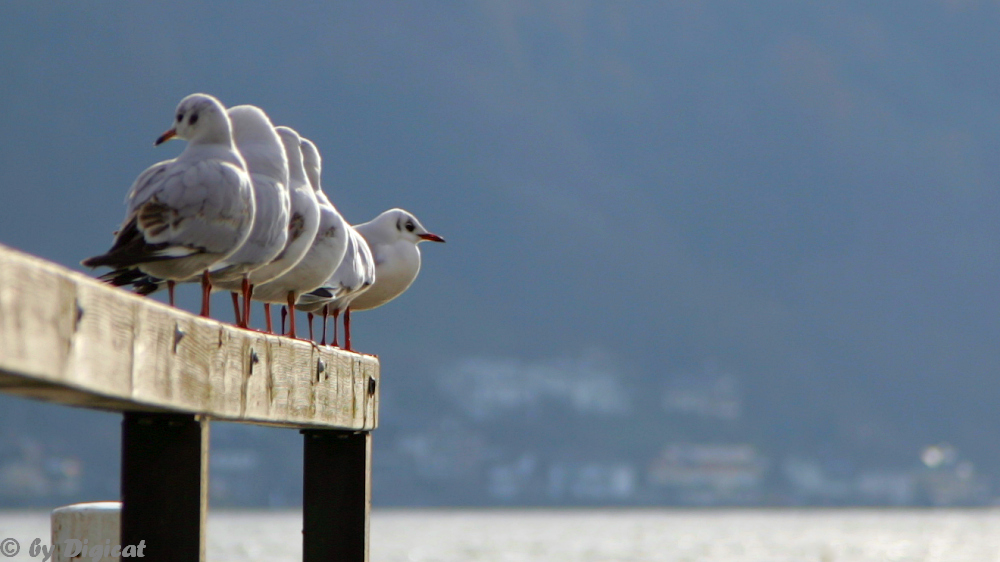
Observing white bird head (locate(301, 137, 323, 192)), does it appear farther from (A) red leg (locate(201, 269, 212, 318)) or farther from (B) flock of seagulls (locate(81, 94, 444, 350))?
(A) red leg (locate(201, 269, 212, 318))

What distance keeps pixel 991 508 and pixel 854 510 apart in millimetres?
17430

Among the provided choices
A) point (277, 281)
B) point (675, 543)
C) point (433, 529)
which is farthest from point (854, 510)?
point (277, 281)

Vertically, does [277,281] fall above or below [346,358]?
above

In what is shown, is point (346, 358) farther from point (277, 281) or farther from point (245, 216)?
point (277, 281)

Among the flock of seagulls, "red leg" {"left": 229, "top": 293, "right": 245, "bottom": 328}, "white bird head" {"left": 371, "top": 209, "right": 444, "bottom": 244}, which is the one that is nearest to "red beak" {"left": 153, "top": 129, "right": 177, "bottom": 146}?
the flock of seagulls

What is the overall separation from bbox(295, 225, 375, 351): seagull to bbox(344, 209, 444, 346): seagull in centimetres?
73

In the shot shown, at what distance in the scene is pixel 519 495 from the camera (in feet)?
652

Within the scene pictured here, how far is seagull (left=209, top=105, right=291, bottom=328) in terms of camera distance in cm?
618

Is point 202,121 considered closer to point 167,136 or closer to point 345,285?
point 167,136

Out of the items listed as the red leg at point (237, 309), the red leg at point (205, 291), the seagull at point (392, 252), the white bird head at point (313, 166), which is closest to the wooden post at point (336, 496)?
the red leg at point (237, 309)

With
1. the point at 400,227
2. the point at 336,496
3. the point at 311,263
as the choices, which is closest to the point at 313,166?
the point at 311,263

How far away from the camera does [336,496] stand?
6391 millimetres

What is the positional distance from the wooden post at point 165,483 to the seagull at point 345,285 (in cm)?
335

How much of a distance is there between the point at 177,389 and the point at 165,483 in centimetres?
46
